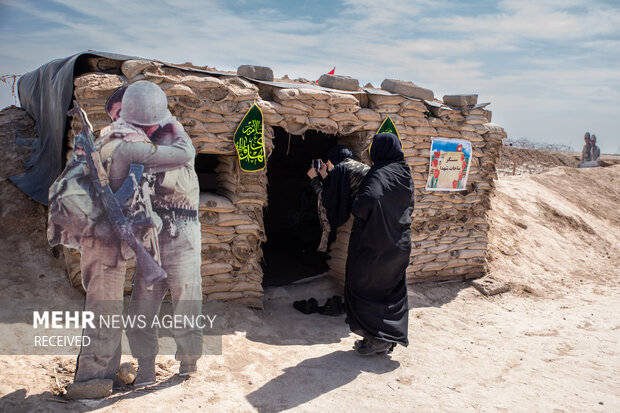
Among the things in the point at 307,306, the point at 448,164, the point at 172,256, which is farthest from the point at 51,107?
the point at 448,164

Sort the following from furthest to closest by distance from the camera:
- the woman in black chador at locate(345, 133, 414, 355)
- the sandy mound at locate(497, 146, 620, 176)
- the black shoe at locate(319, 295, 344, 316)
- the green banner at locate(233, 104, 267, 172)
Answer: the sandy mound at locate(497, 146, 620, 176) → the black shoe at locate(319, 295, 344, 316) → the green banner at locate(233, 104, 267, 172) → the woman in black chador at locate(345, 133, 414, 355)

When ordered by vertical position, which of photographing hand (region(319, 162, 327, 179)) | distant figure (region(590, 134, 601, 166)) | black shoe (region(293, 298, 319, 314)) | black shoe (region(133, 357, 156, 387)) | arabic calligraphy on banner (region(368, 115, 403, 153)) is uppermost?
distant figure (region(590, 134, 601, 166))

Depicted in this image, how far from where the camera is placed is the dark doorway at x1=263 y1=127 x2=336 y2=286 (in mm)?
5984

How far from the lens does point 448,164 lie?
569cm

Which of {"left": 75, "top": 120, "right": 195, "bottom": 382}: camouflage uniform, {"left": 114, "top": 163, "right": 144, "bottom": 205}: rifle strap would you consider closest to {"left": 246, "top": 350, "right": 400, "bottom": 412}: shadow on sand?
{"left": 75, "top": 120, "right": 195, "bottom": 382}: camouflage uniform

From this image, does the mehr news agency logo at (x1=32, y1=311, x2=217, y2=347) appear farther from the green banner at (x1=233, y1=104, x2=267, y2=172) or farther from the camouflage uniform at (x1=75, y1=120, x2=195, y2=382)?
the green banner at (x1=233, y1=104, x2=267, y2=172)

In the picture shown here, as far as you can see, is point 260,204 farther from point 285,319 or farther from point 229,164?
point 285,319

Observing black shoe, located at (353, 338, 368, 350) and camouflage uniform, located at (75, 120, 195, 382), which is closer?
camouflage uniform, located at (75, 120, 195, 382)

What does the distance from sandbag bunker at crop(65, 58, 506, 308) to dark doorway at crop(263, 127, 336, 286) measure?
3 cm

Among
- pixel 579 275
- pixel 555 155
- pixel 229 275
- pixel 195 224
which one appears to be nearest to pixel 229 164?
pixel 229 275

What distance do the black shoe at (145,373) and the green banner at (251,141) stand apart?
6.27 feet

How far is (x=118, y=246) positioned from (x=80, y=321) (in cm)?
134

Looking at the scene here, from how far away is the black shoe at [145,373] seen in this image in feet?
9.45

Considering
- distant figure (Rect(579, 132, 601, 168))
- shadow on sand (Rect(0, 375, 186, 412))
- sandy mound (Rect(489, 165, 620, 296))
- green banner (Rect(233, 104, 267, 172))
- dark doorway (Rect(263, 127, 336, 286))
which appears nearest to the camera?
shadow on sand (Rect(0, 375, 186, 412))
